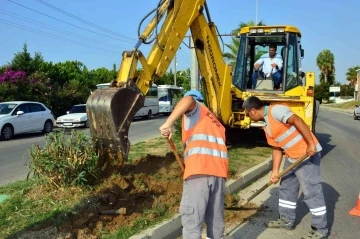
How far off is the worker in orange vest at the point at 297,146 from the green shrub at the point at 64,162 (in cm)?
248

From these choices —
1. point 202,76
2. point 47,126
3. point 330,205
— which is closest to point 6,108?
point 47,126

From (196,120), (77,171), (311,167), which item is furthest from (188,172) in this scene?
→ (77,171)

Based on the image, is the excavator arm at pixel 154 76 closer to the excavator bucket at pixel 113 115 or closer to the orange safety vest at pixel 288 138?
the excavator bucket at pixel 113 115

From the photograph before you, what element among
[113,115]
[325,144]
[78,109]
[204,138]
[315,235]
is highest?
[113,115]

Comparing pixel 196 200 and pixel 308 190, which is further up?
pixel 196 200

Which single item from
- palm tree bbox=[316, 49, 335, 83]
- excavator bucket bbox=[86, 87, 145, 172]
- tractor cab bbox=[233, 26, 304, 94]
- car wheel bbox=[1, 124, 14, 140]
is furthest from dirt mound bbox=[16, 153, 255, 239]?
palm tree bbox=[316, 49, 335, 83]

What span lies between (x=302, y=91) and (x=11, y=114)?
1262cm

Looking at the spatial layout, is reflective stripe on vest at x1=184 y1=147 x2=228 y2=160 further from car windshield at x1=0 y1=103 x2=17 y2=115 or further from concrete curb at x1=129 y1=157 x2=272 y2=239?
car windshield at x1=0 y1=103 x2=17 y2=115

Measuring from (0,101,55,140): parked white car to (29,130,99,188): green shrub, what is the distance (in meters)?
12.4

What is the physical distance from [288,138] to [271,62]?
6542 mm

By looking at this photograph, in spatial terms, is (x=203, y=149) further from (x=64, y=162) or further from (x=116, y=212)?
(x=64, y=162)

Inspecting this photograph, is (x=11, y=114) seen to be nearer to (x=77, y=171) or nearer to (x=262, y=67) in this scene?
(x=262, y=67)

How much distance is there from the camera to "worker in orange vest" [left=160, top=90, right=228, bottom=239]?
3.84 m

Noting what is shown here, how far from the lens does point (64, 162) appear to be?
588 cm
